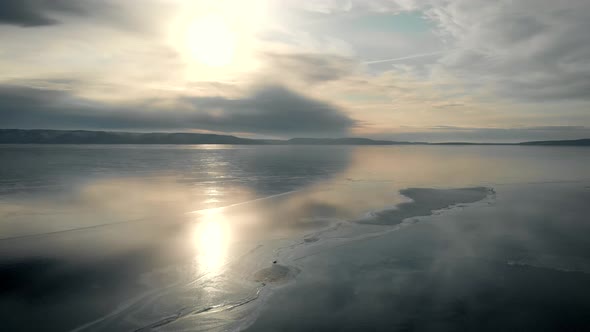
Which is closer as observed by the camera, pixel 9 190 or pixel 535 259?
pixel 535 259

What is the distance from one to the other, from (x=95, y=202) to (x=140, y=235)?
7.83 m

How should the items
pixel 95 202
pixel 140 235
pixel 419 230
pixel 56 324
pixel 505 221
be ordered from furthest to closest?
1. pixel 95 202
2. pixel 505 221
3. pixel 419 230
4. pixel 140 235
5. pixel 56 324

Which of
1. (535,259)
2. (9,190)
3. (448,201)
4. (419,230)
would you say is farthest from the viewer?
(9,190)

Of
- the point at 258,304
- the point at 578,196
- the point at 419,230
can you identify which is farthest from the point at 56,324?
the point at 578,196

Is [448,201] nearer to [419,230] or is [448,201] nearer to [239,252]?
[419,230]

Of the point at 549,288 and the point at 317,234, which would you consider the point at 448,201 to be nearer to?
the point at 317,234

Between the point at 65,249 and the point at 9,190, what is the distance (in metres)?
14.9

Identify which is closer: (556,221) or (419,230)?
(419,230)

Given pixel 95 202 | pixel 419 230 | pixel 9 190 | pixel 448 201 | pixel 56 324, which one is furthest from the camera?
pixel 9 190

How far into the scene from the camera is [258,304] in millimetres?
7754

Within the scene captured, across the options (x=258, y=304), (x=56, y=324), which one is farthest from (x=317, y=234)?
(x=56, y=324)

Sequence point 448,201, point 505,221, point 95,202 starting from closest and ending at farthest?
1. point 505,221
2. point 95,202
3. point 448,201

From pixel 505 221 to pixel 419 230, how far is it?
461 centimetres

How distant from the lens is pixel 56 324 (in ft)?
22.4
